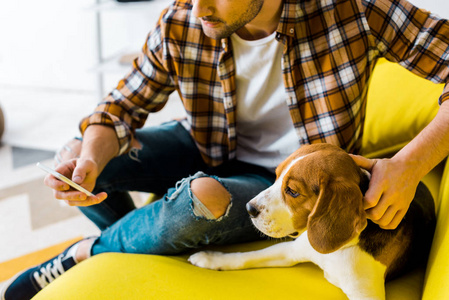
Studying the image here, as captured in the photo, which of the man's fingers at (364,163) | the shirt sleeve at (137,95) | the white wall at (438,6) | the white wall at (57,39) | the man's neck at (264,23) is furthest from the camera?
the white wall at (57,39)

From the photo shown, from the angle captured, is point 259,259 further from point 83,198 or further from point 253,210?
point 83,198

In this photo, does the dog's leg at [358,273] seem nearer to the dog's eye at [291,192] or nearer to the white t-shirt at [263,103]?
the dog's eye at [291,192]

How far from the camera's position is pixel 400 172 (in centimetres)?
107

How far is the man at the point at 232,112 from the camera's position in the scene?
1.26 metres

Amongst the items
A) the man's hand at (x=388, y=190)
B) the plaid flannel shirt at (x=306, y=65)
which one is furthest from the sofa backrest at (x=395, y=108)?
the man's hand at (x=388, y=190)

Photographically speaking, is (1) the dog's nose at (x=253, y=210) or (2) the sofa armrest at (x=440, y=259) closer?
(2) the sofa armrest at (x=440, y=259)

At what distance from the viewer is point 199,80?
1.49m

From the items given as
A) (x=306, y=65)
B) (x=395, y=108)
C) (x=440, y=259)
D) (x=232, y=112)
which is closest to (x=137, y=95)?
(x=232, y=112)

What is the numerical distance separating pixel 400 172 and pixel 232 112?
0.58 metres

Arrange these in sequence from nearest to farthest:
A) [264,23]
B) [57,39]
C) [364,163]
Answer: [364,163] → [264,23] → [57,39]

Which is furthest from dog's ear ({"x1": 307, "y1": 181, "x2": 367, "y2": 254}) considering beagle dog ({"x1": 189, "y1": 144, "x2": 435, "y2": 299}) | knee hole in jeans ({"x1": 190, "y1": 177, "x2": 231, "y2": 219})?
knee hole in jeans ({"x1": 190, "y1": 177, "x2": 231, "y2": 219})

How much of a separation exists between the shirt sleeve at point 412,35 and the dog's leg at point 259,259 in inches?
23.3

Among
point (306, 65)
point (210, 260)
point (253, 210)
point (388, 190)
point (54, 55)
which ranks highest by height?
point (306, 65)

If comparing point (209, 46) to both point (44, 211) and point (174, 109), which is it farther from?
point (174, 109)
